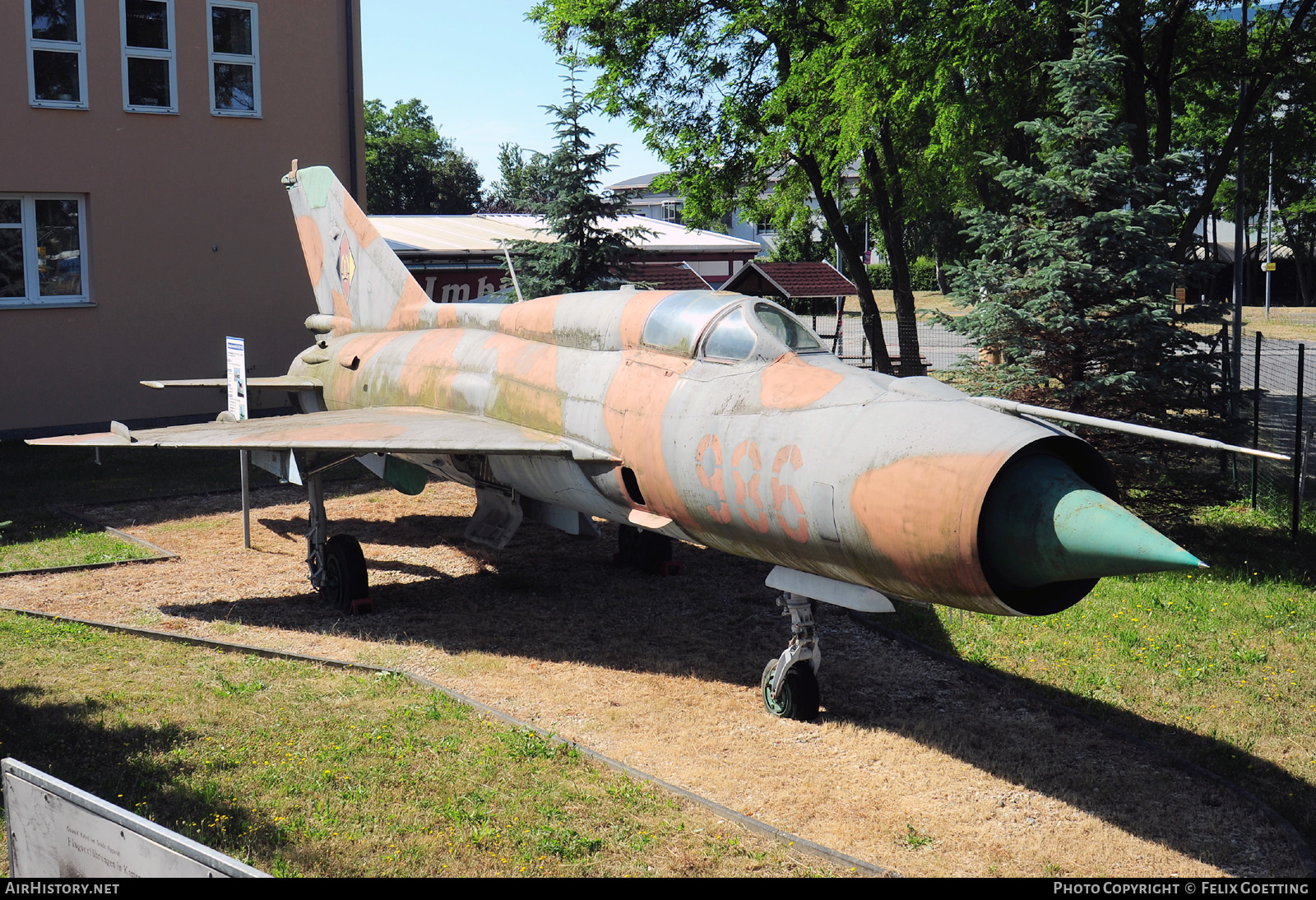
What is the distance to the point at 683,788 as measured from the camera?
6754 millimetres

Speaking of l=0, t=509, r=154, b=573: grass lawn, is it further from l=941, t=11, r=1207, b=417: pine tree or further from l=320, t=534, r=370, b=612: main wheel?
l=941, t=11, r=1207, b=417: pine tree

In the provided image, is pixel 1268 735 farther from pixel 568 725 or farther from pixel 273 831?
pixel 273 831

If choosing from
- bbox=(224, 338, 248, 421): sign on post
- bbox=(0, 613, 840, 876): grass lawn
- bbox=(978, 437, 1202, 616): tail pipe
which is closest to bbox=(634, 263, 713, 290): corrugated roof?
bbox=(224, 338, 248, 421): sign on post

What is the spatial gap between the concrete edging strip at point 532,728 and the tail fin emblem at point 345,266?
5.64 meters

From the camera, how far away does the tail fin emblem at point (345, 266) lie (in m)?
13.8

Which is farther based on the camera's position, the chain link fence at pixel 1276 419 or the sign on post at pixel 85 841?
the chain link fence at pixel 1276 419

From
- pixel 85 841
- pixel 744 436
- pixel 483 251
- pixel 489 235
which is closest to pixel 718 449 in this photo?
pixel 744 436

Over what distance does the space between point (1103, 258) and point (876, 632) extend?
547 centimetres

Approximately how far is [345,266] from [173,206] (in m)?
9.16

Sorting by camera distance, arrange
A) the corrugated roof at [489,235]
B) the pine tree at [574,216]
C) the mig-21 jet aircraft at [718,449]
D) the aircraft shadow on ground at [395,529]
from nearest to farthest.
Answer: the mig-21 jet aircraft at [718,449] → the aircraft shadow on ground at [395,529] → the pine tree at [574,216] → the corrugated roof at [489,235]

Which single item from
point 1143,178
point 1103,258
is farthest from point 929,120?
point 1103,258

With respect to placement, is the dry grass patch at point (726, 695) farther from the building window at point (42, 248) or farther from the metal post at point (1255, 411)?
the building window at point (42, 248)

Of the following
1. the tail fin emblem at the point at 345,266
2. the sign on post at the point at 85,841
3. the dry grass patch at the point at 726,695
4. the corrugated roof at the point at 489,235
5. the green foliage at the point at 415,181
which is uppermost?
the green foliage at the point at 415,181

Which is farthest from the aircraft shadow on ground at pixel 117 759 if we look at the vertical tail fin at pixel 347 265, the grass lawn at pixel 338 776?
the vertical tail fin at pixel 347 265
